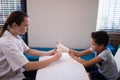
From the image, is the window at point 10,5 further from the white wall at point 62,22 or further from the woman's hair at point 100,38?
the woman's hair at point 100,38

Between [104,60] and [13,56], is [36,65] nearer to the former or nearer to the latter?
[13,56]

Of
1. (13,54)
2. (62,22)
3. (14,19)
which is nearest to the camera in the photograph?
(13,54)

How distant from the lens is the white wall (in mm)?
2658

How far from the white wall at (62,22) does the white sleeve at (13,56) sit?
1.44 meters

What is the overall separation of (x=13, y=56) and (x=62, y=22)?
152cm

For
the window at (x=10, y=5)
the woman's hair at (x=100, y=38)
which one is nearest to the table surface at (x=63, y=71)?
the woman's hair at (x=100, y=38)

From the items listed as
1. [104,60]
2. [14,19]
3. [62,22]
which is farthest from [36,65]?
[62,22]

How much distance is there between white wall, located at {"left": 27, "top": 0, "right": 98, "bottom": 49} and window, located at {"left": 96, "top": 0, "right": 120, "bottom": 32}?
16 centimetres

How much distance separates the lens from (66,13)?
8.82 feet

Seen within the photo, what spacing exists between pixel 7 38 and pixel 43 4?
1406 mm

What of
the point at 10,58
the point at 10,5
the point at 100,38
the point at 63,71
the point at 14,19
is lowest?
the point at 63,71

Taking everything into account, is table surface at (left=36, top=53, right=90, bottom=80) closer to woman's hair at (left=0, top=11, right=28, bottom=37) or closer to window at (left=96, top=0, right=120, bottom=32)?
woman's hair at (left=0, top=11, right=28, bottom=37)

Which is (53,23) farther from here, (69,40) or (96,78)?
(96,78)

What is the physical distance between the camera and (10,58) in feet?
4.41
